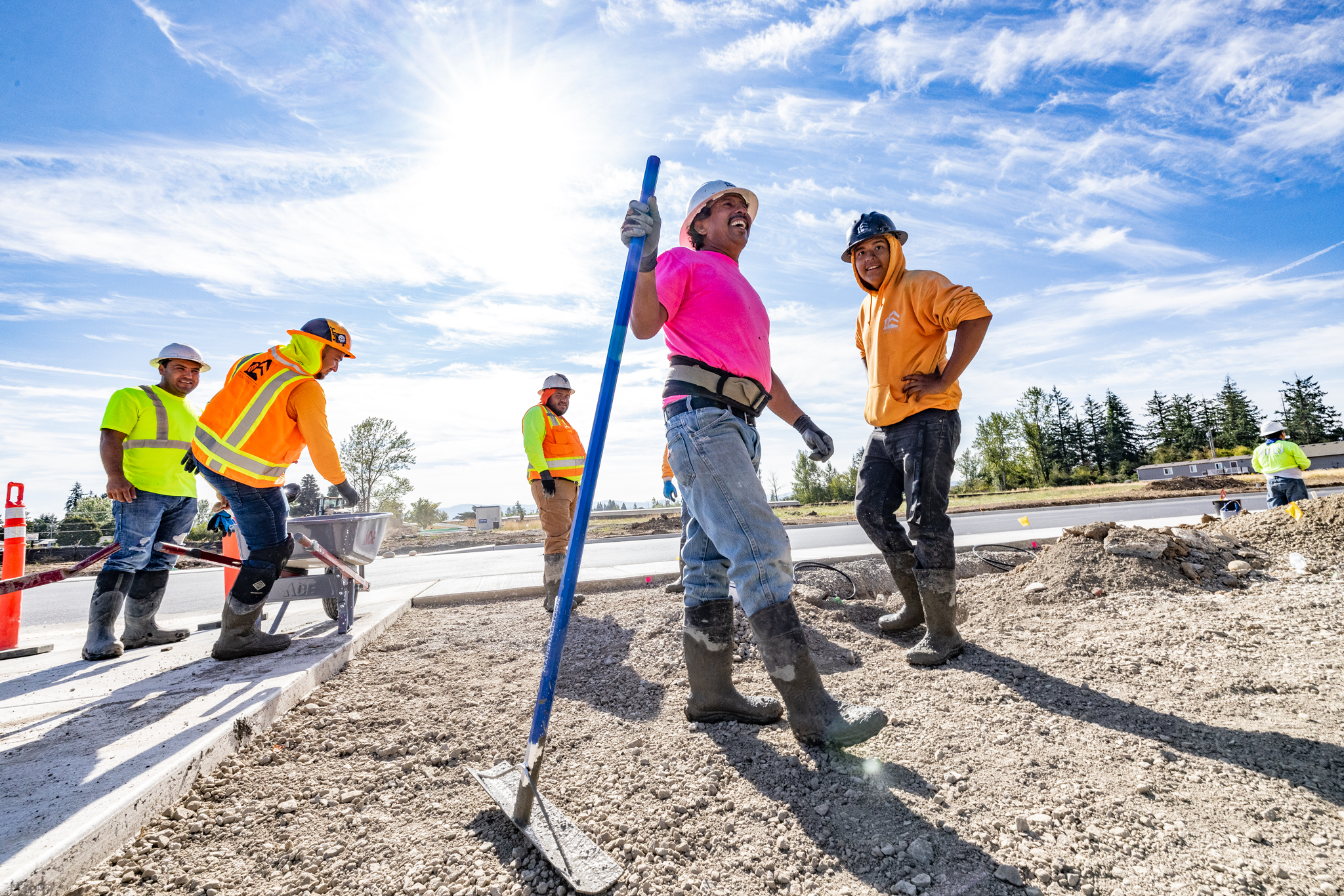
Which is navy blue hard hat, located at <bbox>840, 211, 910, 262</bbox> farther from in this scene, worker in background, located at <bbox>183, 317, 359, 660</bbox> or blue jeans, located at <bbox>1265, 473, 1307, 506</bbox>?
blue jeans, located at <bbox>1265, 473, 1307, 506</bbox>

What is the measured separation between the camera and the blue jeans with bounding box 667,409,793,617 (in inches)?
82.5

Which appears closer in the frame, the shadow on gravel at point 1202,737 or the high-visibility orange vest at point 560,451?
the shadow on gravel at point 1202,737

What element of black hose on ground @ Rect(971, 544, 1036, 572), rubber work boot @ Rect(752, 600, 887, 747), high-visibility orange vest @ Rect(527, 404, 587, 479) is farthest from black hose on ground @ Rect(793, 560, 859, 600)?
rubber work boot @ Rect(752, 600, 887, 747)

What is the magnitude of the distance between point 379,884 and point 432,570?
31.2ft

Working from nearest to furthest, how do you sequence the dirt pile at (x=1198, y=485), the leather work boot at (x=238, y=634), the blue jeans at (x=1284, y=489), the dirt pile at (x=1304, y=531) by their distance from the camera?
the leather work boot at (x=238, y=634) < the dirt pile at (x=1304, y=531) < the blue jeans at (x=1284, y=489) < the dirt pile at (x=1198, y=485)

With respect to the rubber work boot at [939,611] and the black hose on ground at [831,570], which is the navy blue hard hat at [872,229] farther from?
the black hose on ground at [831,570]

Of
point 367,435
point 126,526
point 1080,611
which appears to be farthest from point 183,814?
point 367,435

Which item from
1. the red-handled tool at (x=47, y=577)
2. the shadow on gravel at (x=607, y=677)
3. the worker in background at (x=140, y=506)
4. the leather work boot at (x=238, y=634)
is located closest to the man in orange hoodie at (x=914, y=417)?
the shadow on gravel at (x=607, y=677)

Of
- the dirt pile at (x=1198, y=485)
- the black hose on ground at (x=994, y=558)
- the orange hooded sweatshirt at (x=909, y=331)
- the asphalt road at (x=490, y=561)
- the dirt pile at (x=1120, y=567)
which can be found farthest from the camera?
the dirt pile at (x=1198, y=485)

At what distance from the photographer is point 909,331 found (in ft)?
10.5

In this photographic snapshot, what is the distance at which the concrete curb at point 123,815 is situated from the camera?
1.33m

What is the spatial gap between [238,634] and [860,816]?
3609mm

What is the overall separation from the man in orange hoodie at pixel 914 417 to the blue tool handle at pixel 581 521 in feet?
5.52

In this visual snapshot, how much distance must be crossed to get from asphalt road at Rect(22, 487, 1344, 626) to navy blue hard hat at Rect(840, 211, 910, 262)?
201 inches
